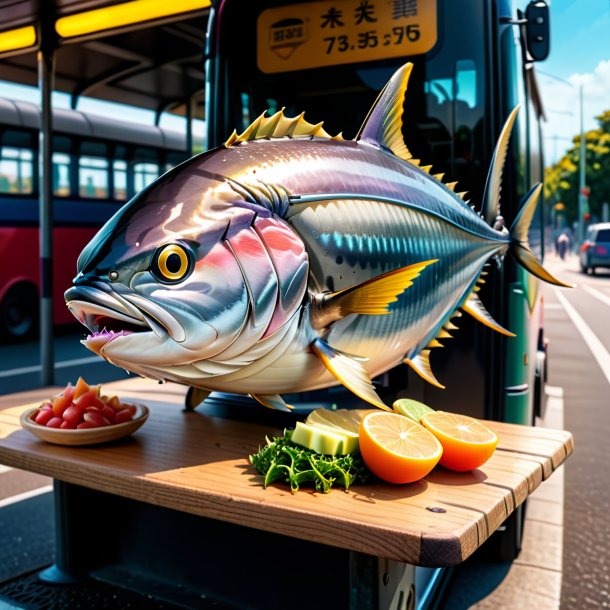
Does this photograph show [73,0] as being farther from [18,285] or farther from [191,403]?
[18,285]

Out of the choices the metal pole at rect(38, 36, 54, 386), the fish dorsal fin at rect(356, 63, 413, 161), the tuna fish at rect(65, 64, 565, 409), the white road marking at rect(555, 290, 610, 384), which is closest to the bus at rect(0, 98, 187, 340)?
the metal pole at rect(38, 36, 54, 386)

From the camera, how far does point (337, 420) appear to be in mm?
1818

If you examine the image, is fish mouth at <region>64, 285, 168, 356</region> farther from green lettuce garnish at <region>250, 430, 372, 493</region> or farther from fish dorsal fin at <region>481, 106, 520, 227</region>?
fish dorsal fin at <region>481, 106, 520, 227</region>

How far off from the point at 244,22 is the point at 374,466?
141cm

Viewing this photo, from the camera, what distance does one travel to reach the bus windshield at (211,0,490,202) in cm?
206

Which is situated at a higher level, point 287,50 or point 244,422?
point 287,50

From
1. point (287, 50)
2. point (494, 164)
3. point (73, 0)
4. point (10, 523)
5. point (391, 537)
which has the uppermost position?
point (73, 0)

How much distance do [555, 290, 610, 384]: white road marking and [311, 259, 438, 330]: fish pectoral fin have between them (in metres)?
7.89

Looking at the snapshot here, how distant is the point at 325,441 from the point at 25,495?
3.53 meters

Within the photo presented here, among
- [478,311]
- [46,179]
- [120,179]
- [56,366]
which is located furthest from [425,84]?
[120,179]

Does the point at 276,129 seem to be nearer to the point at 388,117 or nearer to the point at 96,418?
the point at 388,117

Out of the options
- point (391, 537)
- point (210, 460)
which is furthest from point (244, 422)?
point (391, 537)

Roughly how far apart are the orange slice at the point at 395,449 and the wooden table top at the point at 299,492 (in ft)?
0.17

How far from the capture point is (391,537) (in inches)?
58.8
